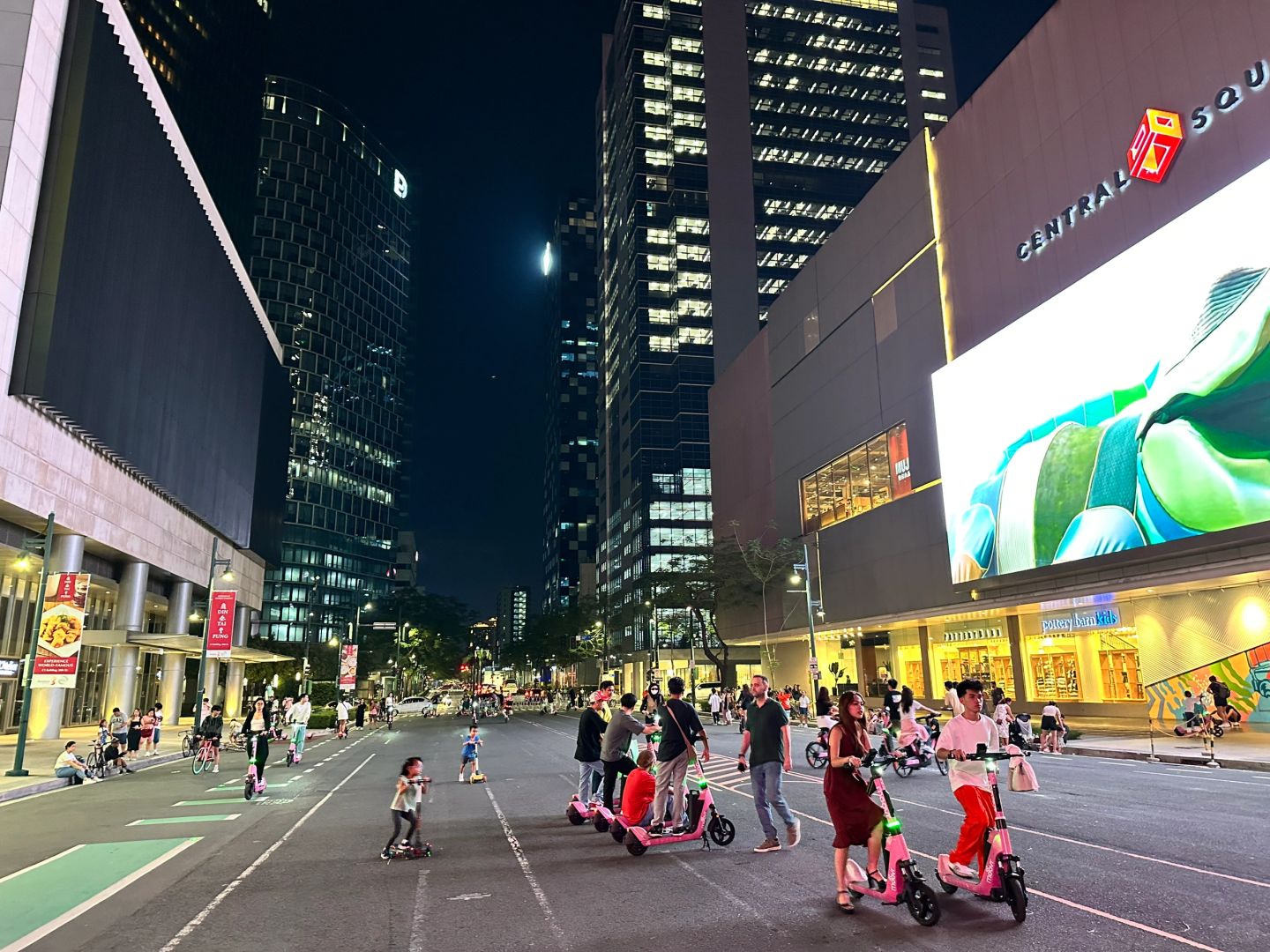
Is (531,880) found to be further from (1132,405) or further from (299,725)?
(1132,405)

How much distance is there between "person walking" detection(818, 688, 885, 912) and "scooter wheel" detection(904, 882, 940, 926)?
0.64 metres

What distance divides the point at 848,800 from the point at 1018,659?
36.5 m

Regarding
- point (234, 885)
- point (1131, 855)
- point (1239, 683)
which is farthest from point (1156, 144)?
point (234, 885)

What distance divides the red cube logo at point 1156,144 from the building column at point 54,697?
43.9 metres

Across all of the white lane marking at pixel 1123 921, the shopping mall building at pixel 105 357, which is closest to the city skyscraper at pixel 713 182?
the shopping mall building at pixel 105 357

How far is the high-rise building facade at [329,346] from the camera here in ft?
408

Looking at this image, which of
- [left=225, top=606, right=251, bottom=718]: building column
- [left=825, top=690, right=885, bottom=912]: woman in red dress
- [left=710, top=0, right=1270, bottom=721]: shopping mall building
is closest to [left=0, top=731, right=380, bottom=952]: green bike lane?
[left=825, top=690, right=885, bottom=912]: woman in red dress

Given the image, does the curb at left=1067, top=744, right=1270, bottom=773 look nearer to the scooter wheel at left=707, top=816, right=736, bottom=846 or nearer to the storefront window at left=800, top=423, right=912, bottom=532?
the scooter wheel at left=707, top=816, right=736, bottom=846

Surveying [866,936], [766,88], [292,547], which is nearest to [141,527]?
[866,936]

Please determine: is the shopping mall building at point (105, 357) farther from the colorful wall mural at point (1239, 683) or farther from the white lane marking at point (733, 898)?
the colorful wall mural at point (1239, 683)

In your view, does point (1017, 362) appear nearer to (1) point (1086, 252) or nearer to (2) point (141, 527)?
(1) point (1086, 252)

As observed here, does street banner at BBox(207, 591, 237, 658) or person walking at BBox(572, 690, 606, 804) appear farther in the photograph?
street banner at BBox(207, 591, 237, 658)

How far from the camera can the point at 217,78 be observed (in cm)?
11156

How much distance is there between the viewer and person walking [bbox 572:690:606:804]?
13.3 meters
